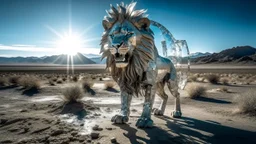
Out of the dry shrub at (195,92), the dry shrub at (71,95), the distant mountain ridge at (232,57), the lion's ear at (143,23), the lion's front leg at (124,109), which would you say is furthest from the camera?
the distant mountain ridge at (232,57)

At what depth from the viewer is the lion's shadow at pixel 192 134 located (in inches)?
162

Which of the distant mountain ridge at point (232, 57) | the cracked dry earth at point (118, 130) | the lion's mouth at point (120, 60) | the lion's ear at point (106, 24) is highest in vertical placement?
the distant mountain ridge at point (232, 57)

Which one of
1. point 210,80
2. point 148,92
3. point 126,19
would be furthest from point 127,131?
point 210,80

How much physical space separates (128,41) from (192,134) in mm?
2398

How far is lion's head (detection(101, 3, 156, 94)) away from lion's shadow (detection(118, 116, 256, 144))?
122 centimetres

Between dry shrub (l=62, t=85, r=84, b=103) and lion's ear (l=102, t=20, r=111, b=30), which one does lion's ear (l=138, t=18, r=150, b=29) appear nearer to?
lion's ear (l=102, t=20, r=111, b=30)

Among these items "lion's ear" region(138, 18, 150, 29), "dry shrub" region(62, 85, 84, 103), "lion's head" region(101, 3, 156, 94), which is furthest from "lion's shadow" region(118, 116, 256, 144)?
"dry shrub" region(62, 85, 84, 103)

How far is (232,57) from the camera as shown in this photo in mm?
137000

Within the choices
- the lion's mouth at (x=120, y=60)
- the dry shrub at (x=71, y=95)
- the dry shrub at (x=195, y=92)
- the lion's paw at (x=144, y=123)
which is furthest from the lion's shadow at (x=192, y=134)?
the dry shrub at (x=195, y=92)

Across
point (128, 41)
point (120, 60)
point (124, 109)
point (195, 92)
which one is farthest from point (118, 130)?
point (195, 92)

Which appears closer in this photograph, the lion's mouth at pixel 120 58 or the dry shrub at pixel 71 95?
the lion's mouth at pixel 120 58

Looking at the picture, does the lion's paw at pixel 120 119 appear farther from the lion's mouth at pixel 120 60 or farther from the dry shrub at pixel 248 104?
the dry shrub at pixel 248 104

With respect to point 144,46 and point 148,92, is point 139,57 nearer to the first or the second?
point 144,46

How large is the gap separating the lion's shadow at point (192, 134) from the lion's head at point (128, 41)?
122 cm
